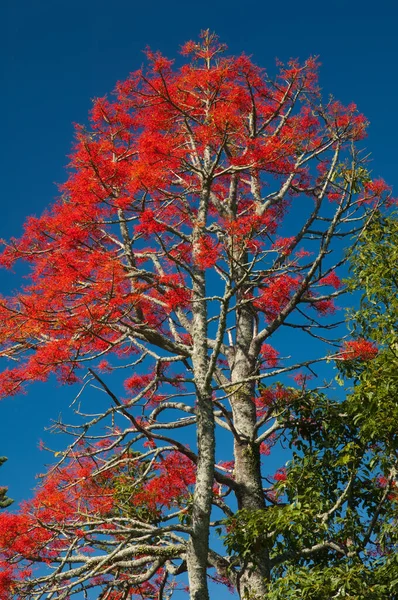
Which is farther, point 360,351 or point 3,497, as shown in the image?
point 3,497

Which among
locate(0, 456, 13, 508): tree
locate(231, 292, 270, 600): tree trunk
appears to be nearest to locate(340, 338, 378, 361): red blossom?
locate(231, 292, 270, 600): tree trunk

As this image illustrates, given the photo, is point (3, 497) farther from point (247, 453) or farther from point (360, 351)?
point (360, 351)

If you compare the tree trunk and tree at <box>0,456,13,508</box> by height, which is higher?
tree at <box>0,456,13,508</box>

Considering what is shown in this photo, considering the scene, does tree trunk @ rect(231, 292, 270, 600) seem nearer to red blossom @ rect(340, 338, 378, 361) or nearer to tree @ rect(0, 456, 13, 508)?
red blossom @ rect(340, 338, 378, 361)

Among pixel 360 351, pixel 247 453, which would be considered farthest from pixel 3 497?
pixel 360 351

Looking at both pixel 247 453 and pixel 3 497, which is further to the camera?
pixel 3 497

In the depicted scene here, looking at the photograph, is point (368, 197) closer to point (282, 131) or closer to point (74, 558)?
point (282, 131)

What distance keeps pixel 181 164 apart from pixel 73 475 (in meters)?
5.68

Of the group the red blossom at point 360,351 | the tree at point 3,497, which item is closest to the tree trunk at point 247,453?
the red blossom at point 360,351

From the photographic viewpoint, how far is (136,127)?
46.1ft

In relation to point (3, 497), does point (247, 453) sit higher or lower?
lower

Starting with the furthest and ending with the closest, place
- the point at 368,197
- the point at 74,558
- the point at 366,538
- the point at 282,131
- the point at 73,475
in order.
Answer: the point at 282,131 → the point at 368,197 → the point at 73,475 → the point at 74,558 → the point at 366,538

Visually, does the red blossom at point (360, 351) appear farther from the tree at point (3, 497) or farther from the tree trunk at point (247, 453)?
the tree at point (3, 497)

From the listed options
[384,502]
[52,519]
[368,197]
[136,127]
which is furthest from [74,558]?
[136,127]
